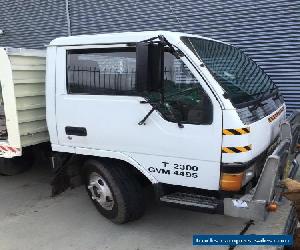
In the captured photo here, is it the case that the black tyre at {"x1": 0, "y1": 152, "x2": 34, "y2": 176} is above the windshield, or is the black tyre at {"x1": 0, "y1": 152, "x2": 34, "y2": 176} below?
below

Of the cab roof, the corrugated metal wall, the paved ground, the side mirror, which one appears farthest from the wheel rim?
the corrugated metal wall

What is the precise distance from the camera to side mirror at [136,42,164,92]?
3141mm

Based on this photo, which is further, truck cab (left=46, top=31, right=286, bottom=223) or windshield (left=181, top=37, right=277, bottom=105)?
windshield (left=181, top=37, right=277, bottom=105)

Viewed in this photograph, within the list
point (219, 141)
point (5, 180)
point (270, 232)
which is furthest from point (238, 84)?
point (5, 180)

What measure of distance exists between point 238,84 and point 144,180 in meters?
1.50

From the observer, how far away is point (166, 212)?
14.6 ft

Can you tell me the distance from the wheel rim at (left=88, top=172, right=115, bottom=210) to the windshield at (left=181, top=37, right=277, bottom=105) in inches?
68.9

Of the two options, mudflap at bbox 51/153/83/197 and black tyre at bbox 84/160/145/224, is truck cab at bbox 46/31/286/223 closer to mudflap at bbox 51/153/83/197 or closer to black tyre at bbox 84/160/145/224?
black tyre at bbox 84/160/145/224

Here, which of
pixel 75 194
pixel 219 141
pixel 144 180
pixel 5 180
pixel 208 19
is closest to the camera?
pixel 219 141

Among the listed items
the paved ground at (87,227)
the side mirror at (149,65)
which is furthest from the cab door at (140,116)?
the paved ground at (87,227)

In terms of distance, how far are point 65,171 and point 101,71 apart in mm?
1433

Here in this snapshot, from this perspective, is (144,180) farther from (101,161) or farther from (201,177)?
(201,177)

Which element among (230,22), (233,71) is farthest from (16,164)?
(230,22)

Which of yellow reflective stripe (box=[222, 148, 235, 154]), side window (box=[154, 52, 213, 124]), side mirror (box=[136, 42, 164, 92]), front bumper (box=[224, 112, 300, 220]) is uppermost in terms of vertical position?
side mirror (box=[136, 42, 164, 92])
